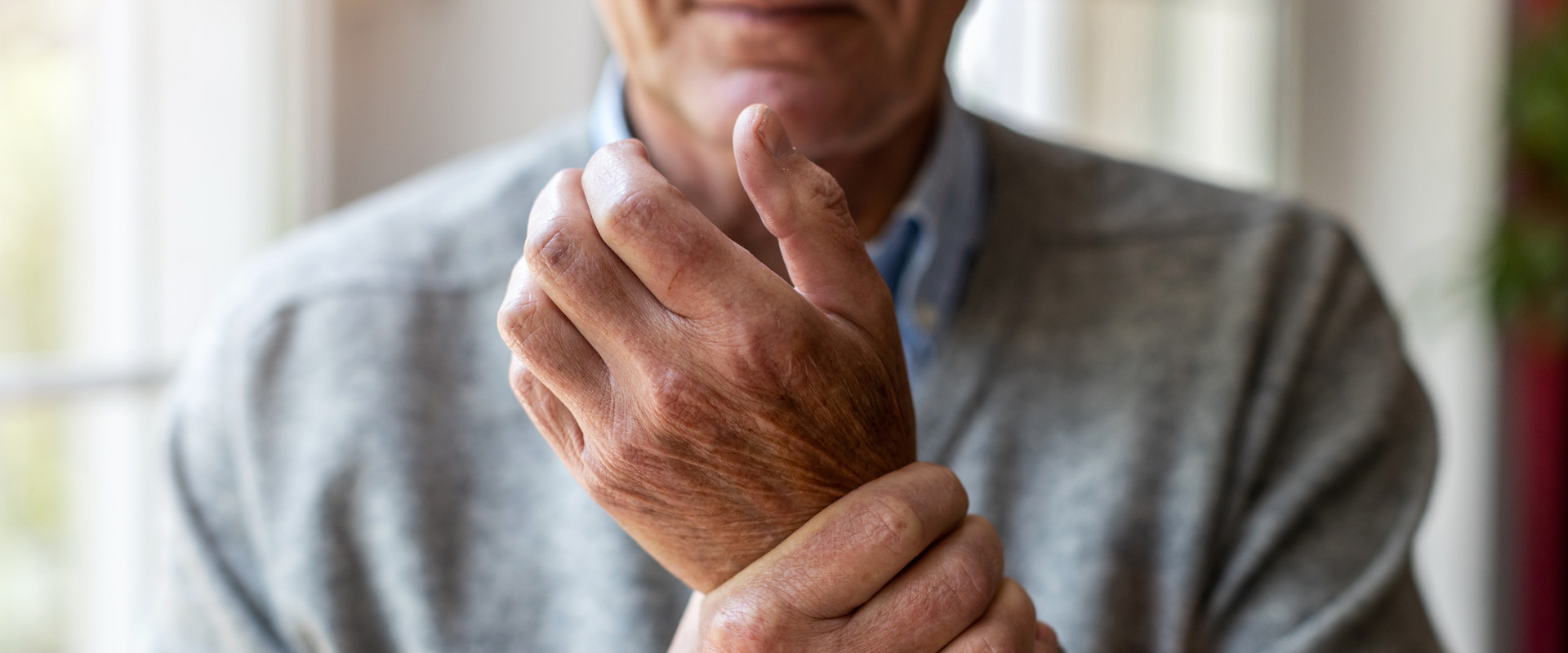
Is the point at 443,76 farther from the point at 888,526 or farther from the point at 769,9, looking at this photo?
the point at 888,526

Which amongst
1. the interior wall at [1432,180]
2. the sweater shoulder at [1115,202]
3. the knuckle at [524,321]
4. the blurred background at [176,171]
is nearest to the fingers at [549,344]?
the knuckle at [524,321]

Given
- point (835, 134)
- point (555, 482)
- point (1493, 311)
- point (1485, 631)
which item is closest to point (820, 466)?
point (835, 134)

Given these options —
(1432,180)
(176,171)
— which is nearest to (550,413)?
(176,171)

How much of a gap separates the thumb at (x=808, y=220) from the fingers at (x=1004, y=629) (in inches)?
5.1

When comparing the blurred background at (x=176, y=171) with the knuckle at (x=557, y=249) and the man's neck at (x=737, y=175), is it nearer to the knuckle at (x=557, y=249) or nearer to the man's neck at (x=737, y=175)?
the man's neck at (x=737, y=175)

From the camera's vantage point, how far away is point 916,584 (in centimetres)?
42

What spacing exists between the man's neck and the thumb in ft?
1.22

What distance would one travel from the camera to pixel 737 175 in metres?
0.81

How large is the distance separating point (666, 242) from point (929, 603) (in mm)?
174

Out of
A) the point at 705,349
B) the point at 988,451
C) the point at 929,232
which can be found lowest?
the point at 988,451

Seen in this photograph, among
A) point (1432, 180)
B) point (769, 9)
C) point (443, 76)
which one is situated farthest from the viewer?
point (1432, 180)

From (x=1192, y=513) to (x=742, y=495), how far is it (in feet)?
1.69

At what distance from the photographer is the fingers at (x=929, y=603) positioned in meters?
0.42

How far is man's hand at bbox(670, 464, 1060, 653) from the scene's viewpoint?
1.33ft
